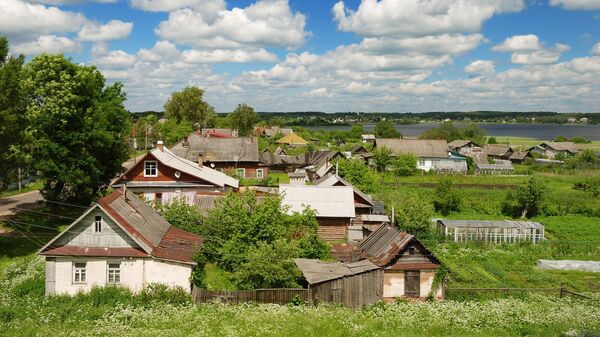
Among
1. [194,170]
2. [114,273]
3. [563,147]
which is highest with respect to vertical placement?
[563,147]

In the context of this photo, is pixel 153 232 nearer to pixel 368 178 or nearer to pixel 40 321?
pixel 40 321

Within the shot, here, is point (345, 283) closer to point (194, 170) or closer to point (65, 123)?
point (194, 170)

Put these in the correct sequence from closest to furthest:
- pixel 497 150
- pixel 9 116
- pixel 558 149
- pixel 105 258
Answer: pixel 105 258
pixel 9 116
pixel 497 150
pixel 558 149

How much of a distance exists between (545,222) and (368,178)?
16856 millimetres

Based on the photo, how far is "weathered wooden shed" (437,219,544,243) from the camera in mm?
37000

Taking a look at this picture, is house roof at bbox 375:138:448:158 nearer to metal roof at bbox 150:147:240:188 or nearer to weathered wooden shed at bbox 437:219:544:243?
metal roof at bbox 150:147:240:188

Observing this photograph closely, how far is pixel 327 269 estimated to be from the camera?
2377 cm

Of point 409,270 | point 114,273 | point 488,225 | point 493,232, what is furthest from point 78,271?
point 493,232

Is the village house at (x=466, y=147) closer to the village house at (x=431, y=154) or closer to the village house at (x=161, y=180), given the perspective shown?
the village house at (x=431, y=154)

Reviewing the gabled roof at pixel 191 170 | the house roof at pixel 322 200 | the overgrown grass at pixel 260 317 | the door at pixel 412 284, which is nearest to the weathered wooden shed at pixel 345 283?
the overgrown grass at pixel 260 317

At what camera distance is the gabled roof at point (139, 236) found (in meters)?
22.5

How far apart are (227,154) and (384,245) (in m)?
37.9

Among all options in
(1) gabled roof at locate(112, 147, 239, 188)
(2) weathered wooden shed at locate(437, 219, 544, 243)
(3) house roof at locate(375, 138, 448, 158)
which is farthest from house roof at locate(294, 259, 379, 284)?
(3) house roof at locate(375, 138, 448, 158)

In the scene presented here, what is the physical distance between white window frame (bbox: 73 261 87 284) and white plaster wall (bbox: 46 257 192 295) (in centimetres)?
11
